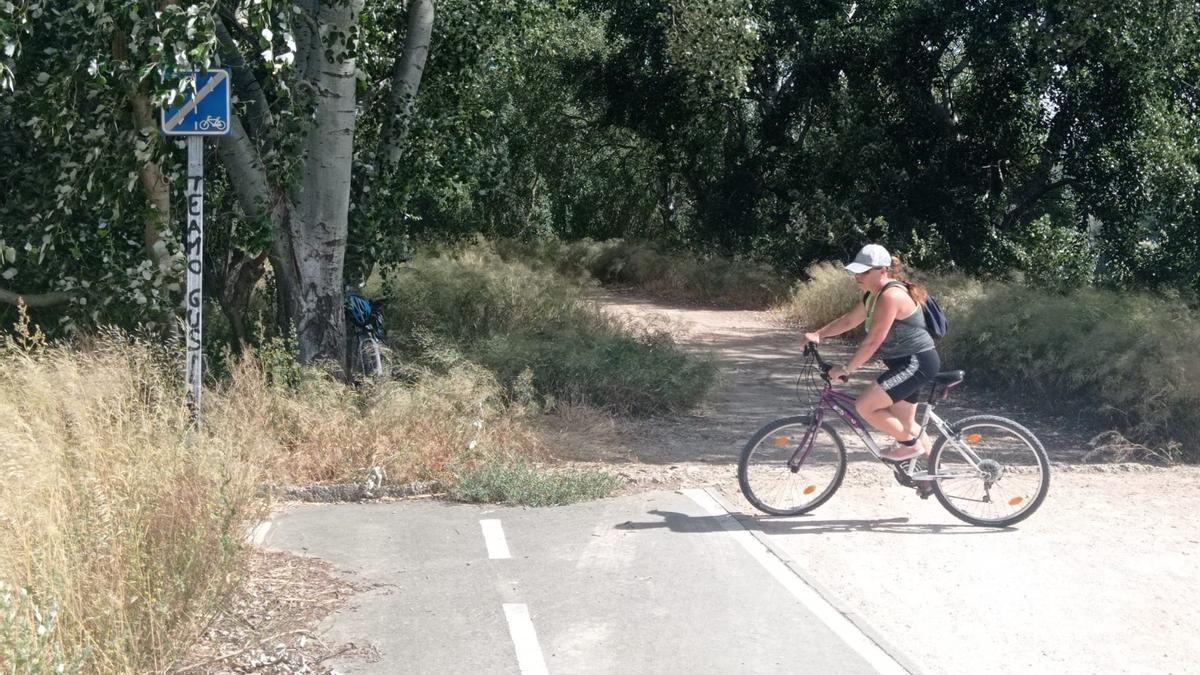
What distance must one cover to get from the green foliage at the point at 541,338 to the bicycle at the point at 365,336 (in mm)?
468

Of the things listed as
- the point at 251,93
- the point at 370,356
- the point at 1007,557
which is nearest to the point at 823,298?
the point at 370,356

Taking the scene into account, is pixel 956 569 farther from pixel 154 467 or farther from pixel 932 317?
pixel 154 467

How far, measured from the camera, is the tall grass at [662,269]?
25.0 m

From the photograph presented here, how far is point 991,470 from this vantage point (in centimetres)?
776

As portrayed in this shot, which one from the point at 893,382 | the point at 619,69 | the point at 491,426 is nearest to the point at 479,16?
the point at 491,426

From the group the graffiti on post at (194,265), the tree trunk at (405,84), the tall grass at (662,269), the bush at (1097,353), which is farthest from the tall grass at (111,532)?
the tall grass at (662,269)

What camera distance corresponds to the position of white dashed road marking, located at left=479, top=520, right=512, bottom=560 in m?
7.09

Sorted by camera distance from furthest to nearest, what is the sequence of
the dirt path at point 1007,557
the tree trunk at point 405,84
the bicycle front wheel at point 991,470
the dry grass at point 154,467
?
the tree trunk at point 405,84 → the bicycle front wheel at point 991,470 → the dirt path at point 1007,557 → the dry grass at point 154,467

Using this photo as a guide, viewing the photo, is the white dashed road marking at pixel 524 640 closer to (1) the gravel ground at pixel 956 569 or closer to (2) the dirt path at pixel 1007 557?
(1) the gravel ground at pixel 956 569

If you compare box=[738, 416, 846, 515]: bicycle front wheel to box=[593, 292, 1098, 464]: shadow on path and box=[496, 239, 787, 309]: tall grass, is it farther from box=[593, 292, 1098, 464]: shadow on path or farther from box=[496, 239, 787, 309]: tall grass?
box=[496, 239, 787, 309]: tall grass

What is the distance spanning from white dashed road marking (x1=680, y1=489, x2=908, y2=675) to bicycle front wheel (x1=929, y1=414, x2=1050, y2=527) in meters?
1.33

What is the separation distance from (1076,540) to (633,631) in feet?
10.4

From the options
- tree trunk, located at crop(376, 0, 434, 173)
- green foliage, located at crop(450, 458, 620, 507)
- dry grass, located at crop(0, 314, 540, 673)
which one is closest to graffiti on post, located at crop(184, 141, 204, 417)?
dry grass, located at crop(0, 314, 540, 673)

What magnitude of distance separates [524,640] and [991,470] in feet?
11.4
